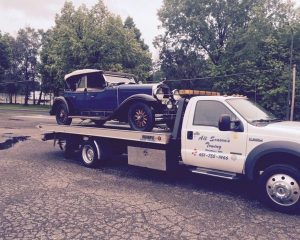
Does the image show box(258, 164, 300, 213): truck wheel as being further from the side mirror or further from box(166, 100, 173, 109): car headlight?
box(166, 100, 173, 109): car headlight

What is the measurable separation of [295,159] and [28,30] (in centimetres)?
7187

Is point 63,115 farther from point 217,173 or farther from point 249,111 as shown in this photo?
point 249,111

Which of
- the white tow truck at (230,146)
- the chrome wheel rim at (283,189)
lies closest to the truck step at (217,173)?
the white tow truck at (230,146)

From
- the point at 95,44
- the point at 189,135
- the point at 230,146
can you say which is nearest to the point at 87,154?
the point at 189,135

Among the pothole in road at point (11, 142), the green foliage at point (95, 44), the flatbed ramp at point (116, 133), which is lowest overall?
the pothole in road at point (11, 142)

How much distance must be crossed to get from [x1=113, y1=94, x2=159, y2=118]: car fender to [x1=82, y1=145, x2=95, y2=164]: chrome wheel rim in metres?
1.24

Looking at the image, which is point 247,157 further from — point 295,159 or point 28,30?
point 28,30

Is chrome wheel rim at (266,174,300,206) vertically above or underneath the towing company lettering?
underneath

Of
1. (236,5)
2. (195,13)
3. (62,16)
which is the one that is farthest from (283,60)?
(62,16)

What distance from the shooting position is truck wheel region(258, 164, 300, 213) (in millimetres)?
4973

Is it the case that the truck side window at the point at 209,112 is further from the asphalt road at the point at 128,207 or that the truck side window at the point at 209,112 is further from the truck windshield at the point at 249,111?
the asphalt road at the point at 128,207

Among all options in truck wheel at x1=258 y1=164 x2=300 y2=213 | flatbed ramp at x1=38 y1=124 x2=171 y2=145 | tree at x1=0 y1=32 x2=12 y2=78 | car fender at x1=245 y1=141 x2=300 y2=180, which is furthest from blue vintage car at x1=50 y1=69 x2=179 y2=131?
tree at x1=0 y1=32 x2=12 y2=78

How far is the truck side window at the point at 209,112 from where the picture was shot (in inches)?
235

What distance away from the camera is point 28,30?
67.6 m
